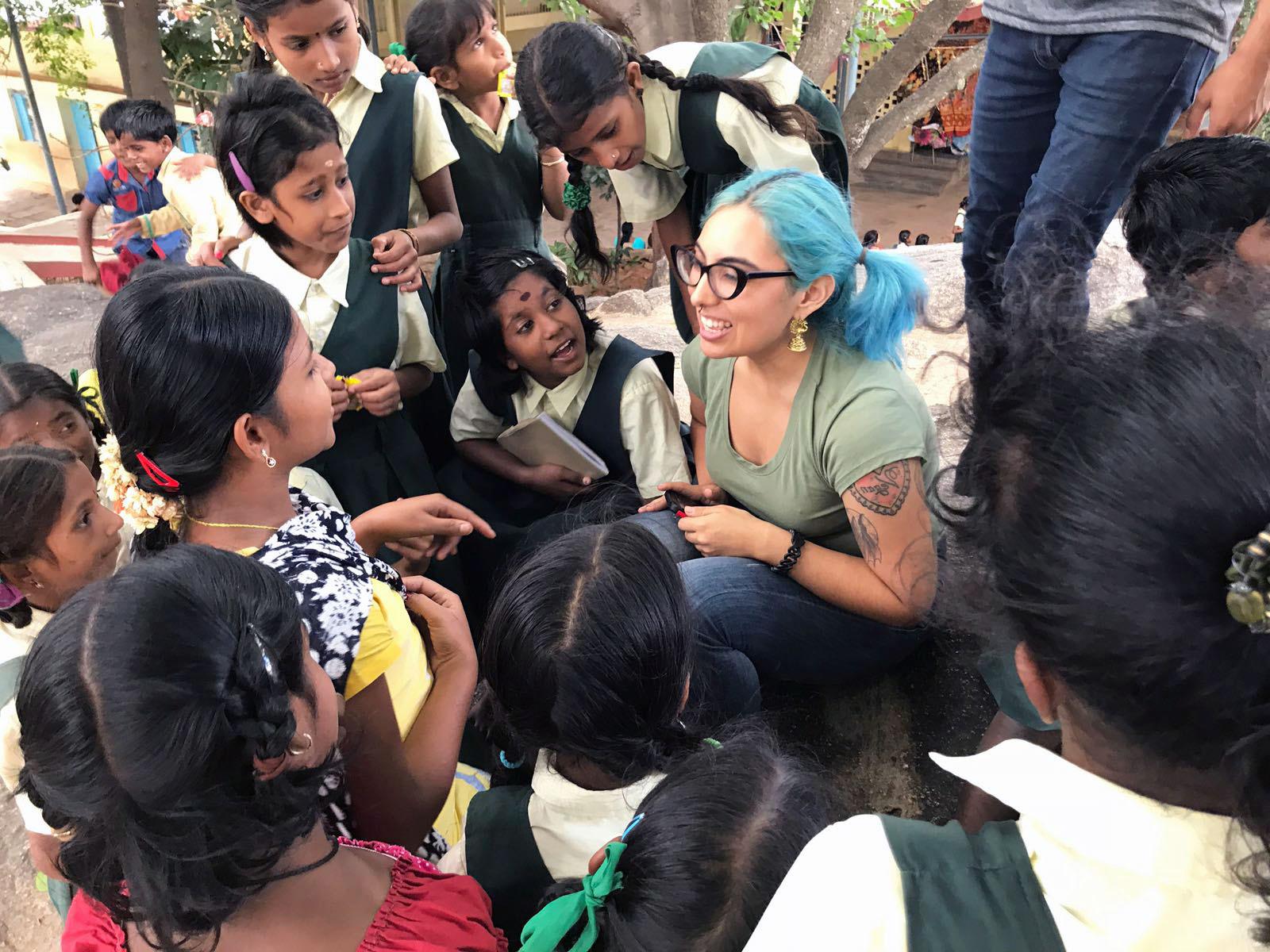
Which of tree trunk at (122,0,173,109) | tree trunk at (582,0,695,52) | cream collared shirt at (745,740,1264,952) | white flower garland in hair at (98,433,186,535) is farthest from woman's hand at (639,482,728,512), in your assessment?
tree trunk at (122,0,173,109)

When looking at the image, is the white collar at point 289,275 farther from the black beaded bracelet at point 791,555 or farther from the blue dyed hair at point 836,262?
the black beaded bracelet at point 791,555

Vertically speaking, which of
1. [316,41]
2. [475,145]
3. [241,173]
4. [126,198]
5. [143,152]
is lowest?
[126,198]

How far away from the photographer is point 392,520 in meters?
1.73

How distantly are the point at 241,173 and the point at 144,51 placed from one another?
13.1 feet

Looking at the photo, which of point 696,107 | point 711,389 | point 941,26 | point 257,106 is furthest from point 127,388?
point 941,26

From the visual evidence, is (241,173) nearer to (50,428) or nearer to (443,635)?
(50,428)

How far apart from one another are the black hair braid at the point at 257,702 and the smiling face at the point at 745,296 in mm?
1068

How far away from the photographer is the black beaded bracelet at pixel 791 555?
180 centimetres

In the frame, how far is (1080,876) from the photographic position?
0.71 metres

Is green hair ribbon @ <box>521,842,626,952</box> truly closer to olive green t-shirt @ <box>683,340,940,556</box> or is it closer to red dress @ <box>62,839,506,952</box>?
red dress @ <box>62,839,506,952</box>

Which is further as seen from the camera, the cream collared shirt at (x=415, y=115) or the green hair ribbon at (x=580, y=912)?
the cream collared shirt at (x=415, y=115)

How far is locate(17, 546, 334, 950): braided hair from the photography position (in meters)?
0.90

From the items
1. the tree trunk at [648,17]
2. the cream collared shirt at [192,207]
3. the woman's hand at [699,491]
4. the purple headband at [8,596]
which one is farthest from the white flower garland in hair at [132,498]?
the tree trunk at [648,17]

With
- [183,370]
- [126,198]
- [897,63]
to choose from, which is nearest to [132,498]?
[183,370]
